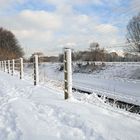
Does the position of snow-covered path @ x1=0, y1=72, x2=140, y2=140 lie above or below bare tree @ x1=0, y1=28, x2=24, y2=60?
below

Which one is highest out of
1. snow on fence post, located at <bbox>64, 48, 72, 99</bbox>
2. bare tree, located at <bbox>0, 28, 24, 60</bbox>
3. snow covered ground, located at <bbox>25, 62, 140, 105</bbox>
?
bare tree, located at <bbox>0, 28, 24, 60</bbox>

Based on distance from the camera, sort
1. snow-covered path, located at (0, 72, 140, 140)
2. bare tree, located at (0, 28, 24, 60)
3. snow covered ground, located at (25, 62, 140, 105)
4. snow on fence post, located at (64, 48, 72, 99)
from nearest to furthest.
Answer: snow-covered path, located at (0, 72, 140, 140) → snow on fence post, located at (64, 48, 72, 99) → snow covered ground, located at (25, 62, 140, 105) → bare tree, located at (0, 28, 24, 60)

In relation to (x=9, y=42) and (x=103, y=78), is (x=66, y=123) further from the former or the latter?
(x=9, y=42)

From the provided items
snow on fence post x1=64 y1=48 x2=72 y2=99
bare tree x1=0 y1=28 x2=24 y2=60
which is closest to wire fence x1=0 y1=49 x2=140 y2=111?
snow on fence post x1=64 y1=48 x2=72 y2=99

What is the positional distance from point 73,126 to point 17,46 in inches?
2514

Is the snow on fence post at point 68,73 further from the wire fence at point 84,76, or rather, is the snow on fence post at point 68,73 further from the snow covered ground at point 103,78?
the snow covered ground at point 103,78

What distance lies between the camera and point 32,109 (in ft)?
20.6

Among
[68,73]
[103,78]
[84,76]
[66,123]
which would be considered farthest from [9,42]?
[66,123]

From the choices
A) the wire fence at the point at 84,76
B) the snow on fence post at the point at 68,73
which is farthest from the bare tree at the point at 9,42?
the snow on fence post at the point at 68,73

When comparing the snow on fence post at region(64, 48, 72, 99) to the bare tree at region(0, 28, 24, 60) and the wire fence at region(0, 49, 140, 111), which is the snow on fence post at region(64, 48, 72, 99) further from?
the bare tree at region(0, 28, 24, 60)

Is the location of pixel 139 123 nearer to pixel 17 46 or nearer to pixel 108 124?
pixel 108 124

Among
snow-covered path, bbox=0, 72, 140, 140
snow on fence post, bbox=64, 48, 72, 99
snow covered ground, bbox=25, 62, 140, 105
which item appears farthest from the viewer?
snow covered ground, bbox=25, 62, 140, 105

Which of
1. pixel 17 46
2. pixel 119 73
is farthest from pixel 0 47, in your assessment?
pixel 119 73

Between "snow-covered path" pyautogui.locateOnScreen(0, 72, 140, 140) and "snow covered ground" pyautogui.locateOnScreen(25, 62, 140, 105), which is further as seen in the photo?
"snow covered ground" pyautogui.locateOnScreen(25, 62, 140, 105)
